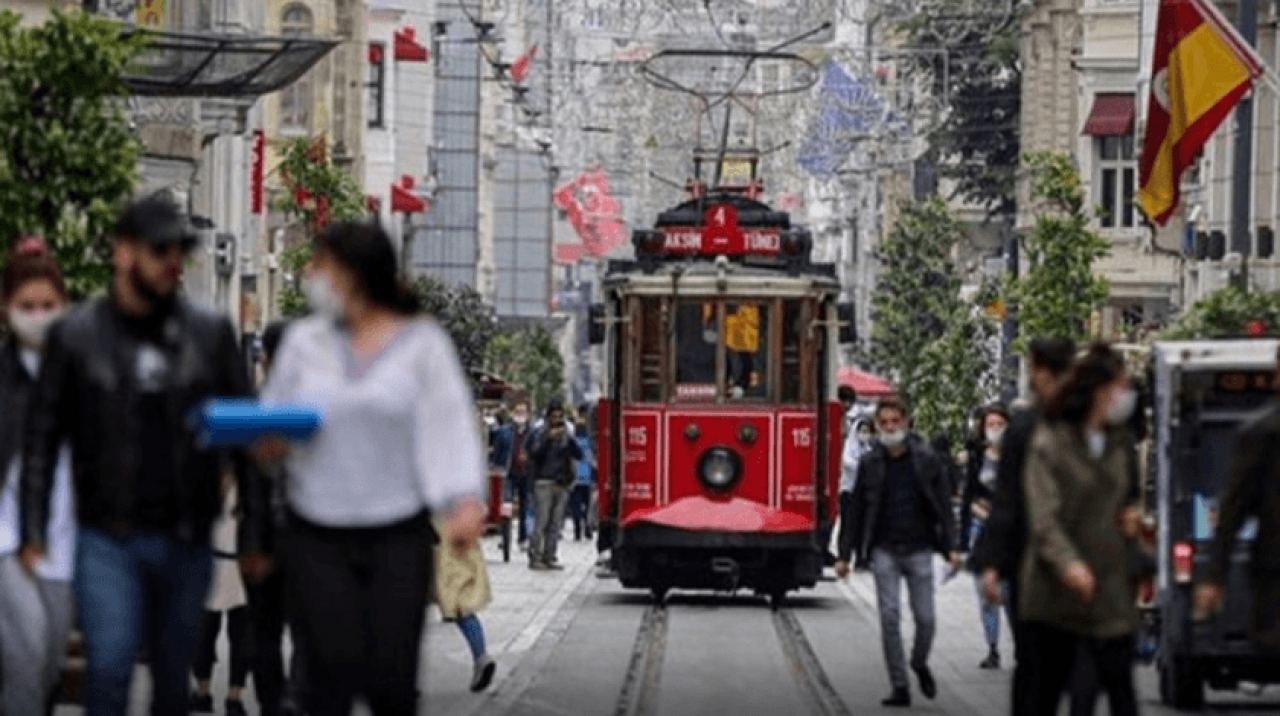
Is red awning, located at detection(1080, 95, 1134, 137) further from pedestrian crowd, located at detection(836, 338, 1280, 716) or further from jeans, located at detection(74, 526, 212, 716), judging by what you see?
jeans, located at detection(74, 526, 212, 716)

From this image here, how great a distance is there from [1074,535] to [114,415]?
3896mm

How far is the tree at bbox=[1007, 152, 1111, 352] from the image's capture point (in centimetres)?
4906

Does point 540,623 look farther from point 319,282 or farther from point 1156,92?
point 319,282

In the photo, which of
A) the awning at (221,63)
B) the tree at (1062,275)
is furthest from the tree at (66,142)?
the tree at (1062,275)

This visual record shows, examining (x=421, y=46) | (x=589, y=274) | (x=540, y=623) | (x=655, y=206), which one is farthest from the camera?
(x=589, y=274)

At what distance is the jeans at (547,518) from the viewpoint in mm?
45312

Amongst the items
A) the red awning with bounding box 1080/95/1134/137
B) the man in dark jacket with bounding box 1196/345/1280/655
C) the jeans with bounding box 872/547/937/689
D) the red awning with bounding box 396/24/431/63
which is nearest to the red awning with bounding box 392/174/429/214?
the red awning with bounding box 396/24/431/63

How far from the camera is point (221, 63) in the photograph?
97.5 ft

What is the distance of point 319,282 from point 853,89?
A: 63.8 metres

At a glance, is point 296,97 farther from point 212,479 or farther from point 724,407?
point 212,479

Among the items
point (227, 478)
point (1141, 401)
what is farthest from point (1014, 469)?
point (1141, 401)

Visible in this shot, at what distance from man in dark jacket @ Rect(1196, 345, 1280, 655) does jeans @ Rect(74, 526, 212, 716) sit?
3761 mm

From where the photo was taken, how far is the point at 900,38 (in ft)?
332

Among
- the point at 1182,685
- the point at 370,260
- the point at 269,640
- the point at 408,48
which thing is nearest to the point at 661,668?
the point at 1182,685
